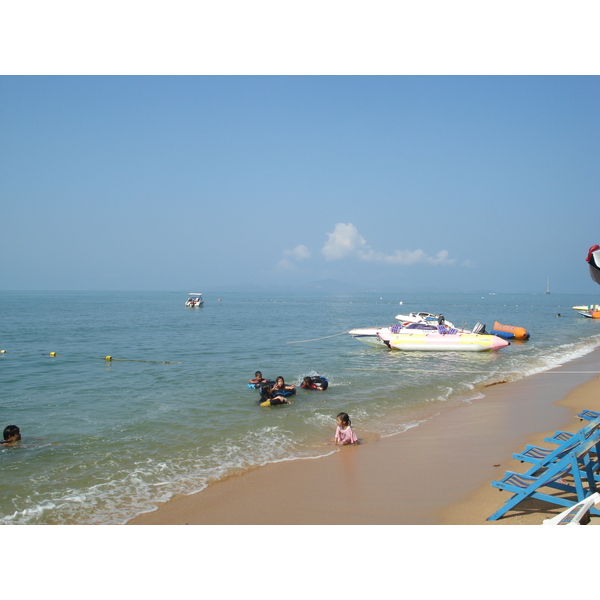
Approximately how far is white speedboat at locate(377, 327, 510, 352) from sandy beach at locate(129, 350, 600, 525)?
13.6 metres

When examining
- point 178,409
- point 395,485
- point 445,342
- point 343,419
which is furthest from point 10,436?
point 445,342

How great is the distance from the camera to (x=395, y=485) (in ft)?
23.9

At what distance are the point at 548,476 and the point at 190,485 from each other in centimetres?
565

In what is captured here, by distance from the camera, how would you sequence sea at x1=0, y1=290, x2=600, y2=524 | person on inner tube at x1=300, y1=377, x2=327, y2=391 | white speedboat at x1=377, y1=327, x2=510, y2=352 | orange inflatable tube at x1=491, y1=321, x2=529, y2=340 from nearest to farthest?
sea at x1=0, y1=290, x2=600, y2=524
person on inner tube at x1=300, y1=377, x2=327, y2=391
white speedboat at x1=377, y1=327, x2=510, y2=352
orange inflatable tube at x1=491, y1=321, x2=529, y2=340

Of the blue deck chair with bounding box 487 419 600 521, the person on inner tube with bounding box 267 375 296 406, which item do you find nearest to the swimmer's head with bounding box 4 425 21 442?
the person on inner tube with bounding box 267 375 296 406

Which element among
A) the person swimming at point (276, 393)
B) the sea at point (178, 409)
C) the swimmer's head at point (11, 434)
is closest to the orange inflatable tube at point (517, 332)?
the sea at point (178, 409)

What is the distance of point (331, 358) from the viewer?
23672mm

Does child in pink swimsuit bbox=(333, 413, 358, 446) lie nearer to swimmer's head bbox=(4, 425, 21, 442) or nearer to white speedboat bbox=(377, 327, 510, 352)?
swimmer's head bbox=(4, 425, 21, 442)

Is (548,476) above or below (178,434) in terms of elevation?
above

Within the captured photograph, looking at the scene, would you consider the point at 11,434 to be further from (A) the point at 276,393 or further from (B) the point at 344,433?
(B) the point at 344,433

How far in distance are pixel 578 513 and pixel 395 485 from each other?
10.1 feet

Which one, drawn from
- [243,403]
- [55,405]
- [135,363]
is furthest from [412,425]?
[135,363]

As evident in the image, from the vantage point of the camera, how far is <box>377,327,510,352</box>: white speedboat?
2528 centimetres
